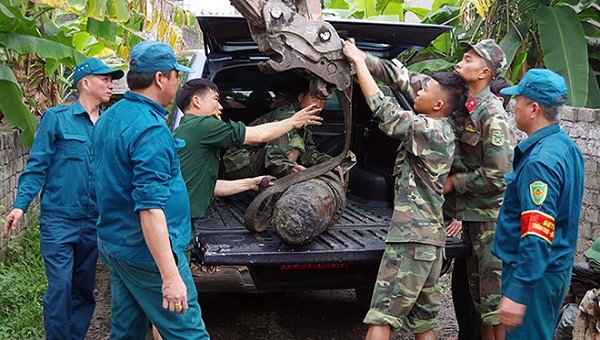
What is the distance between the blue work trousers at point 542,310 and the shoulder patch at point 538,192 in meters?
0.37

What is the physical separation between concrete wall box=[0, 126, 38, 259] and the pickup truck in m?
1.92

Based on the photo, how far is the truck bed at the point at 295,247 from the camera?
398 cm

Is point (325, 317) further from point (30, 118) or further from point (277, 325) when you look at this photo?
point (30, 118)

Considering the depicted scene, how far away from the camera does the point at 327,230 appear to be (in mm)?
4520

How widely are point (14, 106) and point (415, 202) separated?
3754 millimetres

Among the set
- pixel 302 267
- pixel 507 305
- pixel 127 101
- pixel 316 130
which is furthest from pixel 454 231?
pixel 127 101

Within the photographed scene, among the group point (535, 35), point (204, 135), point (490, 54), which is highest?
point (490, 54)

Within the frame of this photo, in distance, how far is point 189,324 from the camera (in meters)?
3.20

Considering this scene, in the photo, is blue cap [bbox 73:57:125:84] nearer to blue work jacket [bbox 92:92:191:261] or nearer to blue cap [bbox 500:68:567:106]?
blue work jacket [bbox 92:92:191:261]

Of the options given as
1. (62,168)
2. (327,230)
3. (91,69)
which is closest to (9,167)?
(62,168)

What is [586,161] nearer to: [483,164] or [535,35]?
[535,35]

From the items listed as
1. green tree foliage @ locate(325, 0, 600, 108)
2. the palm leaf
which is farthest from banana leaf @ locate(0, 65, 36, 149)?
green tree foliage @ locate(325, 0, 600, 108)

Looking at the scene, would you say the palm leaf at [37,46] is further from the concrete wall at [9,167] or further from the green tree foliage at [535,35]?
the green tree foliage at [535,35]

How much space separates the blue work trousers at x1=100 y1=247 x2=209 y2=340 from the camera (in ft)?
10.4
